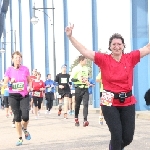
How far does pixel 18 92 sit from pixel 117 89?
3.41 m

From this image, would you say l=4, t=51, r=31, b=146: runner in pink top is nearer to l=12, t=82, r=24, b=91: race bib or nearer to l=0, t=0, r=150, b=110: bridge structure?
l=12, t=82, r=24, b=91: race bib

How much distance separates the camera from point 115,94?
5445 mm

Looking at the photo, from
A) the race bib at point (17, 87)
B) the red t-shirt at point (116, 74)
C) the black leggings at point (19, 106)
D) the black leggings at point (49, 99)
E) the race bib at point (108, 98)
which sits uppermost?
the red t-shirt at point (116, 74)

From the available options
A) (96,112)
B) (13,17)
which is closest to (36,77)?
(96,112)

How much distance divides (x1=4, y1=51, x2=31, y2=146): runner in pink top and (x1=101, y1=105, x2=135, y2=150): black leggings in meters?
3.23

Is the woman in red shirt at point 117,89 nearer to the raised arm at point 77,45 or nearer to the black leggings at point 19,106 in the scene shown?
the raised arm at point 77,45

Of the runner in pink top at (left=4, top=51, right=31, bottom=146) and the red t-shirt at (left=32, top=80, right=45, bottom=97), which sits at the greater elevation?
the runner in pink top at (left=4, top=51, right=31, bottom=146)

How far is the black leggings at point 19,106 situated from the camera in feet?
27.9

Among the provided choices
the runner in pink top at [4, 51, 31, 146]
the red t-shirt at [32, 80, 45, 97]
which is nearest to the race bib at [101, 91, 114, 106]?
the runner in pink top at [4, 51, 31, 146]

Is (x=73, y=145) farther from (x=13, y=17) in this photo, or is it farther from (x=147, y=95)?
(x=13, y=17)

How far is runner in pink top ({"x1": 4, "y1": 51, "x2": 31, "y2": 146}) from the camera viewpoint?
336 inches

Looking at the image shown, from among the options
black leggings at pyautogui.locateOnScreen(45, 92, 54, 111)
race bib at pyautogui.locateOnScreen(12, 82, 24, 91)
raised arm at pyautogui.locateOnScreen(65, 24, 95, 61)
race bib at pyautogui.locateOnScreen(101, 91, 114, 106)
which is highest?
raised arm at pyautogui.locateOnScreen(65, 24, 95, 61)

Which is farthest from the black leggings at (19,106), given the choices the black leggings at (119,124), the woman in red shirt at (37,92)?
the woman in red shirt at (37,92)

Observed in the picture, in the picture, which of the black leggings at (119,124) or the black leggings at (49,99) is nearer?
the black leggings at (119,124)
